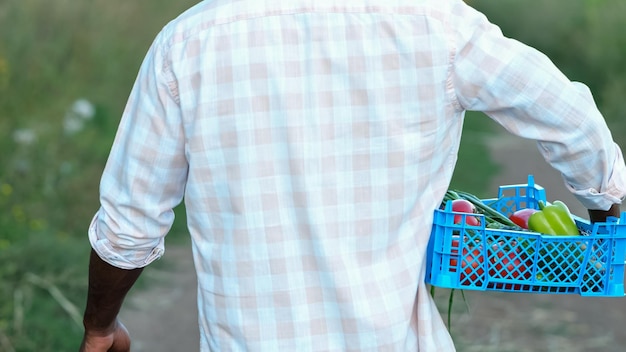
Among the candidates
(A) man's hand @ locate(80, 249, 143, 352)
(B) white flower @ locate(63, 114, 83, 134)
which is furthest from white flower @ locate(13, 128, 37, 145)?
(A) man's hand @ locate(80, 249, 143, 352)

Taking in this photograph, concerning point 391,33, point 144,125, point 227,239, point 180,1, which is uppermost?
point 391,33

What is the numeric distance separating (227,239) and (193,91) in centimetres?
32

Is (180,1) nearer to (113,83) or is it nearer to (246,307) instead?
(113,83)

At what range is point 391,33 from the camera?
86.8 inches

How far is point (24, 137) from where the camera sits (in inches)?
283

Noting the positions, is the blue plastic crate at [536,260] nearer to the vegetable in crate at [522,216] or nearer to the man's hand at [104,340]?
the vegetable in crate at [522,216]

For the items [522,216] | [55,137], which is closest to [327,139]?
[522,216]

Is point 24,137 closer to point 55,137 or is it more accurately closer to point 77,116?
point 55,137

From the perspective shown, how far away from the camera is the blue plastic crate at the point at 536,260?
250 centimetres

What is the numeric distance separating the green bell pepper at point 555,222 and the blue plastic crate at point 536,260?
0.36 feet

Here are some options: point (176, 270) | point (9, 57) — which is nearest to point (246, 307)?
point (176, 270)

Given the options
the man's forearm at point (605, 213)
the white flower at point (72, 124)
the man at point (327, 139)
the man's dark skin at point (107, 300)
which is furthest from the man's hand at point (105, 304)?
the white flower at point (72, 124)

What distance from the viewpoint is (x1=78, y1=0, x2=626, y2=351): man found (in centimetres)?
221

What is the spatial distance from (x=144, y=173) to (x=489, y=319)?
362cm
